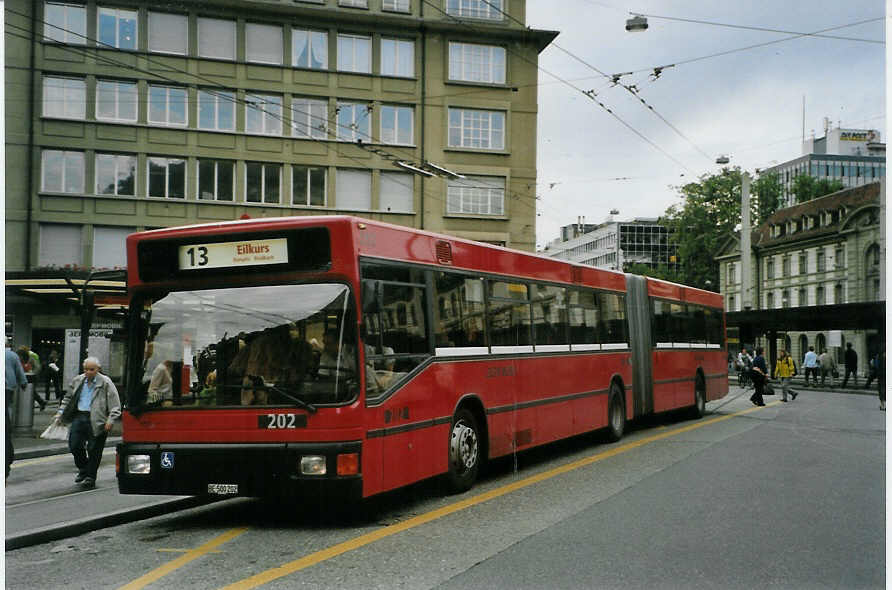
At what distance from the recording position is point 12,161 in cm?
3647

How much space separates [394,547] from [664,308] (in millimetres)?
13159

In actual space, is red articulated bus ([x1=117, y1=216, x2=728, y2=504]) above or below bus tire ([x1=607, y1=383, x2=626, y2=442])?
above

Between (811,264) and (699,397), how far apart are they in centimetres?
2313

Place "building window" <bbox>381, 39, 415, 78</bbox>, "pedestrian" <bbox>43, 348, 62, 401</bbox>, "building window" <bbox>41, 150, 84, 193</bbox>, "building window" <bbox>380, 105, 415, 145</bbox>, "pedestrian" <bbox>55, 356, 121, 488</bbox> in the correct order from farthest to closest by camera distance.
Answer: "building window" <bbox>380, 105, 415, 145</bbox>, "building window" <bbox>381, 39, 415, 78</bbox>, "building window" <bbox>41, 150, 84, 193</bbox>, "pedestrian" <bbox>43, 348, 62, 401</bbox>, "pedestrian" <bbox>55, 356, 121, 488</bbox>

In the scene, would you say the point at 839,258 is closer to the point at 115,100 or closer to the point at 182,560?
the point at 182,560

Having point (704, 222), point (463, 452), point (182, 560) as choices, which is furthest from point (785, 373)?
point (704, 222)

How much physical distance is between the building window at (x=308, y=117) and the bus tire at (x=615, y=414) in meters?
23.9

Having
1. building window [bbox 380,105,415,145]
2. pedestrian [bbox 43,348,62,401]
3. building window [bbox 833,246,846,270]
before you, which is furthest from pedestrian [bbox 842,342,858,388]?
pedestrian [bbox 43,348,62,401]

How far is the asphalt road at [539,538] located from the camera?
646cm

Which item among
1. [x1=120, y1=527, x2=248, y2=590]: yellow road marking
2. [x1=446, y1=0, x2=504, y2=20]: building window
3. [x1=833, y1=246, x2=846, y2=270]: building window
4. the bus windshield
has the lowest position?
[x1=120, y1=527, x2=248, y2=590]: yellow road marking

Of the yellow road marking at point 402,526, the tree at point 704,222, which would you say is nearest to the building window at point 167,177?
the yellow road marking at point 402,526

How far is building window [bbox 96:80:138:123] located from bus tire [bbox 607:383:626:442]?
25.9 metres

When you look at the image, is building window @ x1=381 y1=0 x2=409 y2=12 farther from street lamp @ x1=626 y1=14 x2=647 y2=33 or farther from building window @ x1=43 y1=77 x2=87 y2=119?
street lamp @ x1=626 y1=14 x2=647 y2=33

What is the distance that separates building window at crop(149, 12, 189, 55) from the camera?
35.0m
